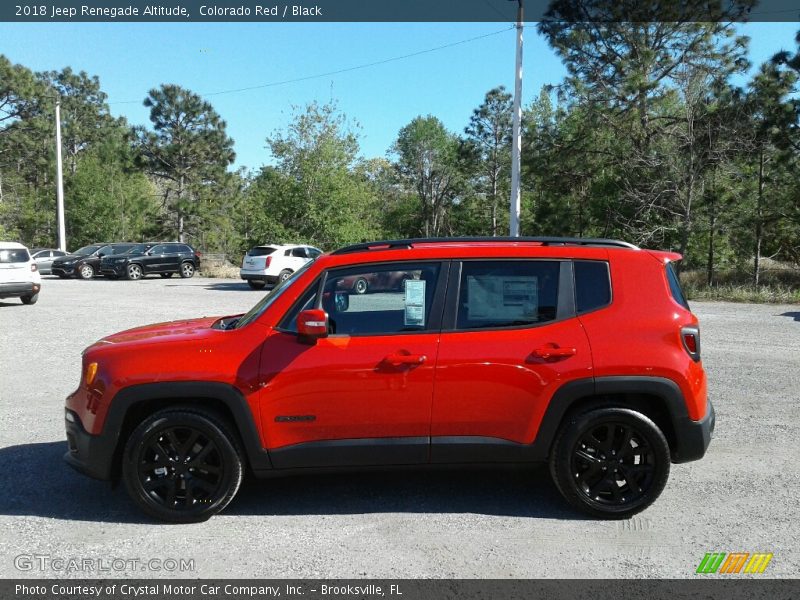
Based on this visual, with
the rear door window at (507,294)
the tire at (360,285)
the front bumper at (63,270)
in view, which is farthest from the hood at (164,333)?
the front bumper at (63,270)

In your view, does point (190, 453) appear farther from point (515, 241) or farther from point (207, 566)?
point (515, 241)

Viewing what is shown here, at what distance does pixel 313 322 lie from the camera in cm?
388

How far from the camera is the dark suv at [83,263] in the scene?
31.0 metres

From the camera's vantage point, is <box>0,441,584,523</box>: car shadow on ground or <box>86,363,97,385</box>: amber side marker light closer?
<box>86,363,97,385</box>: amber side marker light

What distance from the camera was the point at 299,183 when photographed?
1196 inches

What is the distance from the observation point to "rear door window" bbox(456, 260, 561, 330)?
4.16 metres

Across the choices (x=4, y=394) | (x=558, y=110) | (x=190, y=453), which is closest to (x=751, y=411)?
(x=190, y=453)

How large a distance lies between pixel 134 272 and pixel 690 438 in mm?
29989

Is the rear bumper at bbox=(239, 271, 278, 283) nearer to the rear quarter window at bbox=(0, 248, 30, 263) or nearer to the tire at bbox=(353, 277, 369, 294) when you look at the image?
the rear quarter window at bbox=(0, 248, 30, 263)

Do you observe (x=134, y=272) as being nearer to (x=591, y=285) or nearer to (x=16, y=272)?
(x=16, y=272)

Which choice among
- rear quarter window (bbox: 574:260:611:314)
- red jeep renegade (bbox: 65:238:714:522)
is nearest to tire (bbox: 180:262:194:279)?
red jeep renegade (bbox: 65:238:714:522)

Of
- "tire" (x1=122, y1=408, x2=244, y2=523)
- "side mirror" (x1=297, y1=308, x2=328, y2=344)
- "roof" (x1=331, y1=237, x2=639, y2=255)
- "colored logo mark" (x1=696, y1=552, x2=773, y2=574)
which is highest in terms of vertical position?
"roof" (x1=331, y1=237, x2=639, y2=255)

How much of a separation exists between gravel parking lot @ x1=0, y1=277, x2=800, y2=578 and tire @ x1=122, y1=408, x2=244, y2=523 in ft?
0.41

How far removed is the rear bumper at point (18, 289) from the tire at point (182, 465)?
48.6 ft
